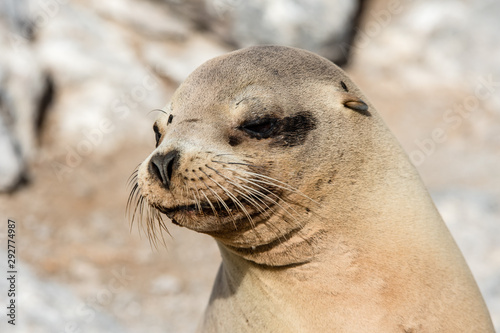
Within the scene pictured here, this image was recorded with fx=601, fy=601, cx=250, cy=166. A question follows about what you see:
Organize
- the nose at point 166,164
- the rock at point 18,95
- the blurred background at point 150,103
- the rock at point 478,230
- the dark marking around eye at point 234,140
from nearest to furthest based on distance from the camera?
the nose at point 166,164
the dark marking around eye at point 234,140
the rock at point 478,230
the blurred background at point 150,103
the rock at point 18,95

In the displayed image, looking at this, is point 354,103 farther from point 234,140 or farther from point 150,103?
point 150,103

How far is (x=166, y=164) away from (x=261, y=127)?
0.50 m

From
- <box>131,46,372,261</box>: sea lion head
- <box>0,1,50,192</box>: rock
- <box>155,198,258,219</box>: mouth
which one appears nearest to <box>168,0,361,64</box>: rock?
<box>0,1,50,192</box>: rock

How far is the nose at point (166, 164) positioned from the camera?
8.75ft

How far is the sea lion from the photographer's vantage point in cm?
276

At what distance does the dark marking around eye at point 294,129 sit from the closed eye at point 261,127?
0.11 ft

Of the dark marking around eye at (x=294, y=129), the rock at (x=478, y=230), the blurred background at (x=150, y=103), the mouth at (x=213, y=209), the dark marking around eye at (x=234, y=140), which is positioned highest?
the blurred background at (x=150, y=103)

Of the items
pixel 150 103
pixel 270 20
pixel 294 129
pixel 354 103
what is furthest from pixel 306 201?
pixel 270 20

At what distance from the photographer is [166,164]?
2.66m

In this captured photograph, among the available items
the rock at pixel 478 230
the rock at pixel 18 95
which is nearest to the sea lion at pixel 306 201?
the rock at pixel 478 230

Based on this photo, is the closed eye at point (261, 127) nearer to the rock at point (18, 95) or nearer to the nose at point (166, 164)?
the nose at point (166, 164)

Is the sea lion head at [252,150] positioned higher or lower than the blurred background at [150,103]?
lower

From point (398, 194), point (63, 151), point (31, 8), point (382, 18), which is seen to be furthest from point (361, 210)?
point (382, 18)

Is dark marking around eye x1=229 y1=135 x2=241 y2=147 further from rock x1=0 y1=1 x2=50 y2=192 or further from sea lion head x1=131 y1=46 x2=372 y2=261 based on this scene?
rock x1=0 y1=1 x2=50 y2=192
